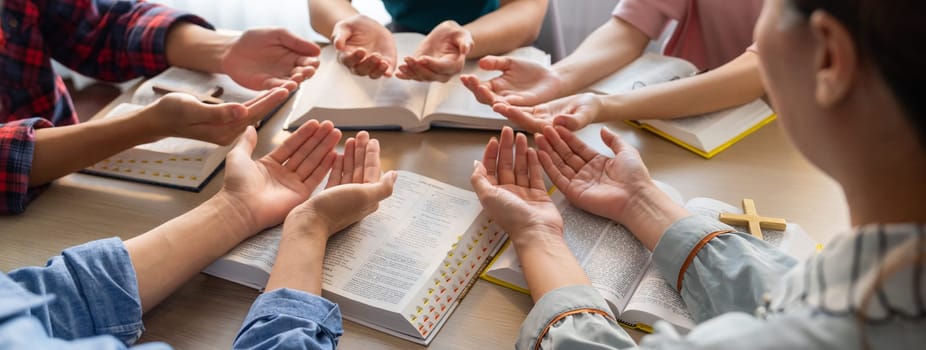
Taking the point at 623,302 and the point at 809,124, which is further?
the point at 623,302

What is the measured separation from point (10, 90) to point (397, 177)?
84 centimetres

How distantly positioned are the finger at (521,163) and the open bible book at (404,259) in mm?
76

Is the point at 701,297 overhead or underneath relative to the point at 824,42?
underneath

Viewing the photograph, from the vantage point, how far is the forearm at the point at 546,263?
Result: 2.90 ft

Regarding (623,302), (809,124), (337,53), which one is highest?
(809,124)

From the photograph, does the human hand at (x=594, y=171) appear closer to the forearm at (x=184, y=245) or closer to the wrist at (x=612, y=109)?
the wrist at (x=612, y=109)

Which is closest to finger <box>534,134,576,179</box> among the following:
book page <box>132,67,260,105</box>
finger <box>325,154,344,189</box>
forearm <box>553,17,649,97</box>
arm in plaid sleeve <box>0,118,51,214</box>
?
forearm <box>553,17,649,97</box>

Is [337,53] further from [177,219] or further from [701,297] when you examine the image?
[701,297]

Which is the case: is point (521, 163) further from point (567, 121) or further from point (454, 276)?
point (454, 276)

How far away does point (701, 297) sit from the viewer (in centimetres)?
86

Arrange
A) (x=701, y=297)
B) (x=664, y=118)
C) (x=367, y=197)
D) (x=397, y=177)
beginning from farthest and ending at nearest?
(x=664, y=118), (x=397, y=177), (x=367, y=197), (x=701, y=297)

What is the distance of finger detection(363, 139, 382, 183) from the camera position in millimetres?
1058

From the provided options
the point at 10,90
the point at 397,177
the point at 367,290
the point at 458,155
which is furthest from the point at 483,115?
the point at 10,90

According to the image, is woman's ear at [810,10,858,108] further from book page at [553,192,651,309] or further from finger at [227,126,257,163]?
finger at [227,126,257,163]
